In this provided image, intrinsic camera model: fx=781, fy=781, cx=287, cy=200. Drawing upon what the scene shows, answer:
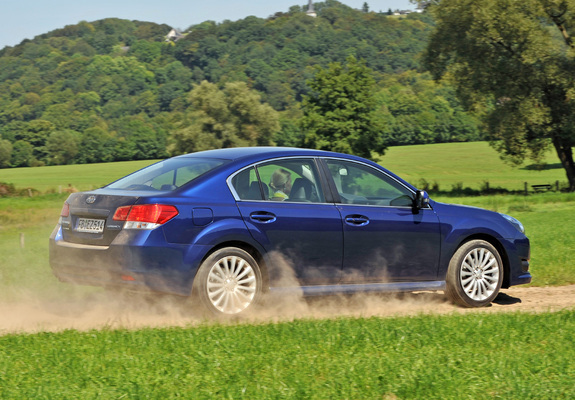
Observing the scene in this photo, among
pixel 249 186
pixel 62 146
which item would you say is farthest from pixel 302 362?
pixel 62 146

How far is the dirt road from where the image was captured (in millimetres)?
6852

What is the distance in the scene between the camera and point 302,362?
17.0ft

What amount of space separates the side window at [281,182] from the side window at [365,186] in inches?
10.0

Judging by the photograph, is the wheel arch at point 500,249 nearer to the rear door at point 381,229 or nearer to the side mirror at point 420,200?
the rear door at point 381,229

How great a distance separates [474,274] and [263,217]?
8.47ft

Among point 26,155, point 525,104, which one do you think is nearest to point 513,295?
point 525,104

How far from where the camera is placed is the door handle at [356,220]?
7.62m

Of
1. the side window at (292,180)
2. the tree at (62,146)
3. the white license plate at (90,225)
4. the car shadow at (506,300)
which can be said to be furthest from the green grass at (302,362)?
the tree at (62,146)

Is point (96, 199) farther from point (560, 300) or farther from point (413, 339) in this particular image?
point (560, 300)

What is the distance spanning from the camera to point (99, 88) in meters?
138

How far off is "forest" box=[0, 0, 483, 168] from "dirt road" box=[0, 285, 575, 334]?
39893 mm

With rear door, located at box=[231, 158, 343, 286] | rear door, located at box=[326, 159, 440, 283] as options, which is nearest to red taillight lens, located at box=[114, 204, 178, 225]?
rear door, located at box=[231, 158, 343, 286]

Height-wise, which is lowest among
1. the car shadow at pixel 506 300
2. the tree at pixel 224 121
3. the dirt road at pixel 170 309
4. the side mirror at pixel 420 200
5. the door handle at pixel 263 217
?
the car shadow at pixel 506 300

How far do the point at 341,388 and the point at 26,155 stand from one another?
94061 millimetres
